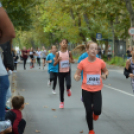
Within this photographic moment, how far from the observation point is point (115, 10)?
24.8 metres

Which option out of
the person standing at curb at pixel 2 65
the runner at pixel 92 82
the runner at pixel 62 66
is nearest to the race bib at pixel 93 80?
the runner at pixel 92 82

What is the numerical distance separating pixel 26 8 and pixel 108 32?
886 inches

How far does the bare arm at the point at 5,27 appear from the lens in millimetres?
2767

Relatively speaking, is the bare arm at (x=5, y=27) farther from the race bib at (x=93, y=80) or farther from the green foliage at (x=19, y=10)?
the green foliage at (x=19, y=10)

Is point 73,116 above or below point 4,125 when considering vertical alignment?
below

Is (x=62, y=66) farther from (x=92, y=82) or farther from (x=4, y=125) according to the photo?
(x=4, y=125)

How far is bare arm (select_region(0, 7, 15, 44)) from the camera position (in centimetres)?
277

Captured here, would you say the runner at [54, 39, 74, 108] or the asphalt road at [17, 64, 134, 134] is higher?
the runner at [54, 39, 74, 108]

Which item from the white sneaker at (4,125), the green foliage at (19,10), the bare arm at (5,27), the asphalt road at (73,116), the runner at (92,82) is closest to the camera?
the bare arm at (5,27)

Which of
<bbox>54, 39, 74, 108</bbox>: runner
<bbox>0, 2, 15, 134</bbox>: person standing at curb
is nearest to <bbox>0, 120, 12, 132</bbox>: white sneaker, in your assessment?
<bbox>0, 2, 15, 134</bbox>: person standing at curb

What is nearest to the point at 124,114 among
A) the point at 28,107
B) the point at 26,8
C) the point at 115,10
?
the point at 28,107

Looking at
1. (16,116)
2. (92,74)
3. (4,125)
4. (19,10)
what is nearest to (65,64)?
(92,74)

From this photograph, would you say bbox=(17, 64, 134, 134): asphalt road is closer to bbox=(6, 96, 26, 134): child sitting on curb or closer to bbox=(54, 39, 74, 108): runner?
bbox=(54, 39, 74, 108): runner

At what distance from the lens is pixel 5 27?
2.83 metres
